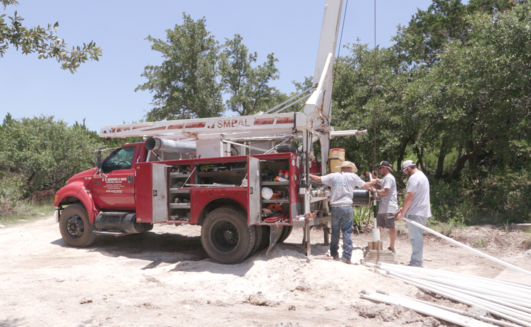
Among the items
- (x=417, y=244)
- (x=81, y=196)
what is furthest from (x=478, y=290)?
(x=81, y=196)

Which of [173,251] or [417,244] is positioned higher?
[417,244]

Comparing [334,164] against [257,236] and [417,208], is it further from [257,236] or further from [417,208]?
[257,236]

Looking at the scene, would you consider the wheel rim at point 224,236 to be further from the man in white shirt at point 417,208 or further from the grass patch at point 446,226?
the grass patch at point 446,226

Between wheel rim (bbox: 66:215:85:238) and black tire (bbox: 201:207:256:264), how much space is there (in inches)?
141

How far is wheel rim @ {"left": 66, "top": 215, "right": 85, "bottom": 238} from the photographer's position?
9203 millimetres

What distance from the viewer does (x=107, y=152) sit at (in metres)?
9.63

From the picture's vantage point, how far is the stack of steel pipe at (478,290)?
4.53m

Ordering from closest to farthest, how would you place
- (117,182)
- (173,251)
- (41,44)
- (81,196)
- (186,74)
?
1. (41,44)
2. (117,182)
3. (173,251)
4. (81,196)
5. (186,74)

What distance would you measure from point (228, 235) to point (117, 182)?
122 inches

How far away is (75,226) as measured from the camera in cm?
931

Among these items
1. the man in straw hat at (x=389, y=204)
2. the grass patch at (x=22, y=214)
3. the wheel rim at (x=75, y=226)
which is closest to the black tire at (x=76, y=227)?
the wheel rim at (x=75, y=226)

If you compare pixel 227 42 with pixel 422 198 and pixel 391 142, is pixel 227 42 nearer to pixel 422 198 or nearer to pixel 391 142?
pixel 391 142

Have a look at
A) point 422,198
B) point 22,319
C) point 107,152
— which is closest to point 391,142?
point 422,198

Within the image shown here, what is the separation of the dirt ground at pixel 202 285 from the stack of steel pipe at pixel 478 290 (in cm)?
17
